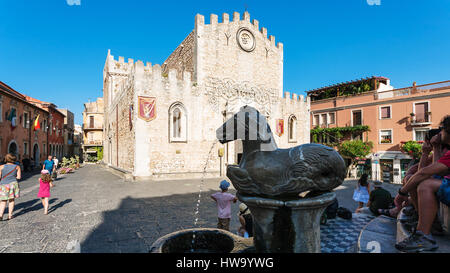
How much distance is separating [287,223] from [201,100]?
49.3 ft

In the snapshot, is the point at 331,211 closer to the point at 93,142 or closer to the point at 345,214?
the point at 345,214

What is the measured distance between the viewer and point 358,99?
25906 millimetres

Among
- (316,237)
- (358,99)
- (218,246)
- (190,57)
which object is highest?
(190,57)

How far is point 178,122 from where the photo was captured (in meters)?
16.0

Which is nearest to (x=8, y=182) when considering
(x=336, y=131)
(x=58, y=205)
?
(x=58, y=205)

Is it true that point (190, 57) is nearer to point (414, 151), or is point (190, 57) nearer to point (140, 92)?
point (140, 92)

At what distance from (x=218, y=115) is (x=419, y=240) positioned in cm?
1573

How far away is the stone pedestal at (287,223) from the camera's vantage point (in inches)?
87.9

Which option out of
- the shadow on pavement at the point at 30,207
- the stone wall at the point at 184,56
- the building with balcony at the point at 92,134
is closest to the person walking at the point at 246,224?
the shadow on pavement at the point at 30,207

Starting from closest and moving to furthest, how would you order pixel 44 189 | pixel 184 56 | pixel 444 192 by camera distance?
pixel 444 192 → pixel 44 189 → pixel 184 56

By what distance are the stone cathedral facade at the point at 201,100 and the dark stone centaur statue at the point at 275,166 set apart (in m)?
9.66

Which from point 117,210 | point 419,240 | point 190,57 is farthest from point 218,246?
point 190,57

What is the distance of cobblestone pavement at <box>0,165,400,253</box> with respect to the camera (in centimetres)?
449

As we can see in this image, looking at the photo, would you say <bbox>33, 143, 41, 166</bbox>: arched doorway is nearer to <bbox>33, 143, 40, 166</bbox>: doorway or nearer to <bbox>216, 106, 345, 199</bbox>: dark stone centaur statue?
<bbox>33, 143, 40, 166</bbox>: doorway
